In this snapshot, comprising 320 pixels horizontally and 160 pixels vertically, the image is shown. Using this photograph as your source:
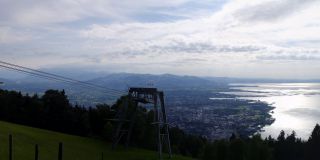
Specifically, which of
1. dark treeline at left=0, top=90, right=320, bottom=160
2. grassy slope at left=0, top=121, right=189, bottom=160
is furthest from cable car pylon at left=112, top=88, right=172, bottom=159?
dark treeline at left=0, top=90, right=320, bottom=160

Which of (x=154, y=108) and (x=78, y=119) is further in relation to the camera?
(x=78, y=119)


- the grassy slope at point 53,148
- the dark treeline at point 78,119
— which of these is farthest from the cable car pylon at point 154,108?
the dark treeline at point 78,119

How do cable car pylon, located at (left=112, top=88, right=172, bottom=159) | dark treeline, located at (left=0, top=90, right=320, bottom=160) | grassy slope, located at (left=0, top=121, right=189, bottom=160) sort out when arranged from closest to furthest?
grassy slope, located at (left=0, top=121, right=189, bottom=160)
cable car pylon, located at (left=112, top=88, right=172, bottom=159)
dark treeline, located at (left=0, top=90, right=320, bottom=160)

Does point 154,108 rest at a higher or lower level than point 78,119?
higher

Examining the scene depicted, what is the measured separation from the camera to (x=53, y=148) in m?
38.5

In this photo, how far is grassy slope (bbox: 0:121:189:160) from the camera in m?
33.6

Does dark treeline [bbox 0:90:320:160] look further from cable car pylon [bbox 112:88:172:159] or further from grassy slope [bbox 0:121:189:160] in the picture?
cable car pylon [bbox 112:88:172:159]

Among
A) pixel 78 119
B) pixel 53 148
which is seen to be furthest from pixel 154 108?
pixel 78 119

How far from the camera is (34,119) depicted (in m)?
62.1

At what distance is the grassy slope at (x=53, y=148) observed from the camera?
110 ft

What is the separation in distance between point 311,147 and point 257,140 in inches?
643

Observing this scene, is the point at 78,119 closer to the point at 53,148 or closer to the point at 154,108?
the point at 154,108

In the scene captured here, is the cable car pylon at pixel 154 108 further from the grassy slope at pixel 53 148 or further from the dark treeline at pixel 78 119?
the dark treeline at pixel 78 119

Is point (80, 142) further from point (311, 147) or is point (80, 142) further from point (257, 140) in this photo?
point (311, 147)
